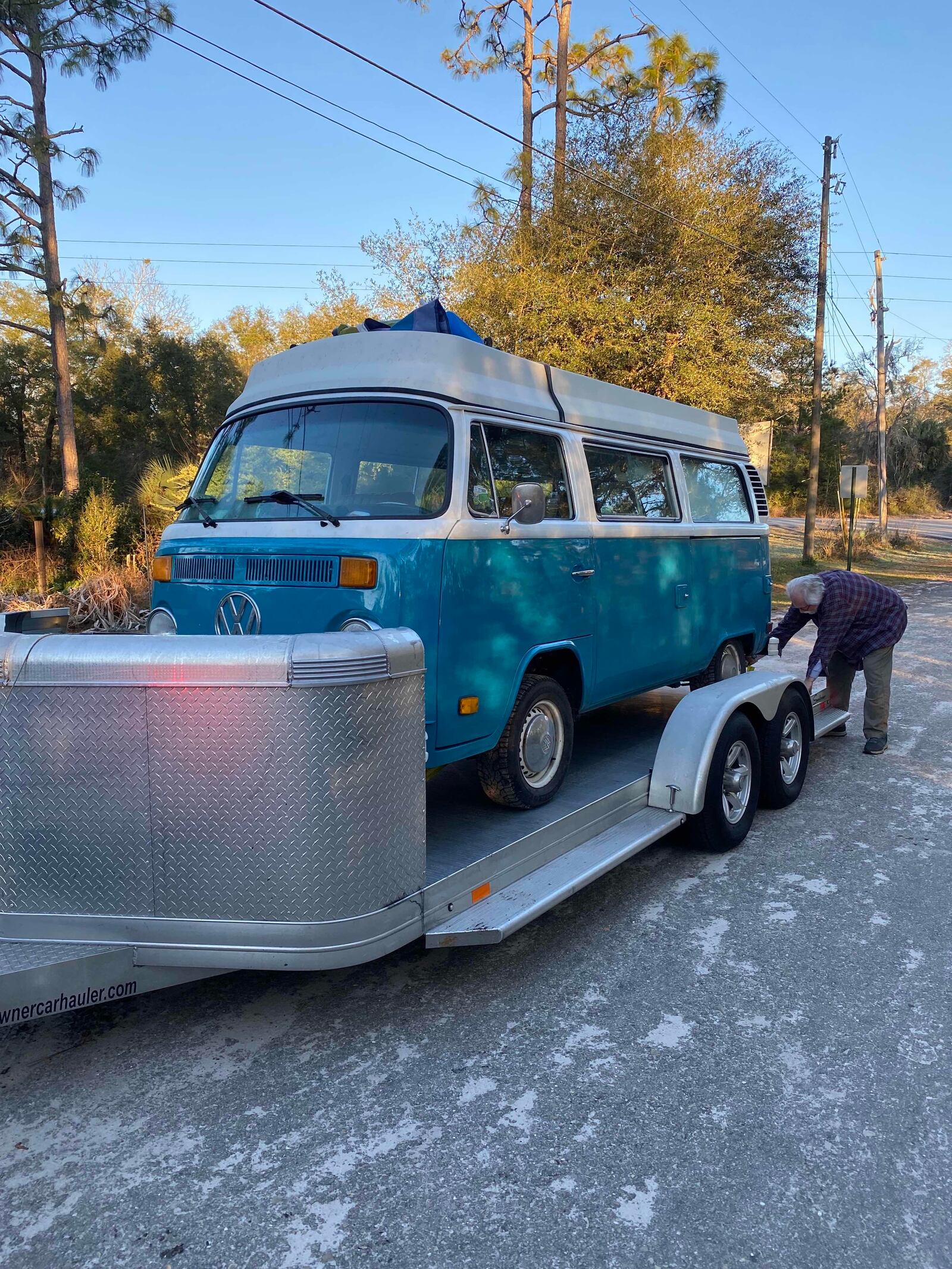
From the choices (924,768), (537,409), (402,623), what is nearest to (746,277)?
(924,768)

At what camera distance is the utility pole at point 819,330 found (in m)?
21.5

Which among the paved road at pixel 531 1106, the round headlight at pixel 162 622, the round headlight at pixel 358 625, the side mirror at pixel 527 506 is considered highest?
the side mirror at pixel 527 506

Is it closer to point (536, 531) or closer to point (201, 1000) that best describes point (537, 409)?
point (536, 531)

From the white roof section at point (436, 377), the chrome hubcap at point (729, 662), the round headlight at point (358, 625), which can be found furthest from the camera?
the chrome hubcap at point (729, 662)

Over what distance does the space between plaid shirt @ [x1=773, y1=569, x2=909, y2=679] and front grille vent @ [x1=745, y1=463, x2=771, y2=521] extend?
934 mm

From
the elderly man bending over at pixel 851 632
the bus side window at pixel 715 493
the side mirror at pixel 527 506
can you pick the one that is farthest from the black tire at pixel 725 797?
the bus side window at pixel 715 493

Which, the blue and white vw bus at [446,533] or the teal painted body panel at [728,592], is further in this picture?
the teal painted body panel at [728,592]

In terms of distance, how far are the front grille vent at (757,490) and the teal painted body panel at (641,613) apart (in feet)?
5.53

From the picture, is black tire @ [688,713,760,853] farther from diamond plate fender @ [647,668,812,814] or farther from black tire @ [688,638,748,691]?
black tire @ [688,638,748,691]

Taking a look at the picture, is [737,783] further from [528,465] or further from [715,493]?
[715,493]

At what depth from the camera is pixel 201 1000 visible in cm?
361

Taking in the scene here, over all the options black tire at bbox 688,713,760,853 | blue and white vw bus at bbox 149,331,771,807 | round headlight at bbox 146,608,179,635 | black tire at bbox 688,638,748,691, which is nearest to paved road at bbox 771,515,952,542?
black tire at bbox 688,638,748,691

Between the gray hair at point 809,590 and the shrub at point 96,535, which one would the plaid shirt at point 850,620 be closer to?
the gray hair at point 809,590

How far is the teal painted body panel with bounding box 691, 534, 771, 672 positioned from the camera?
21.1 feet
